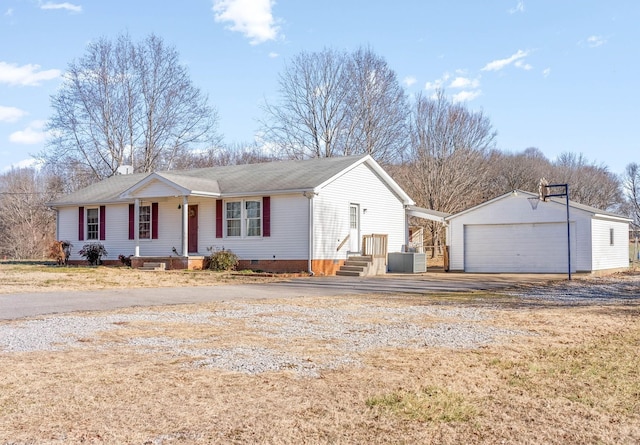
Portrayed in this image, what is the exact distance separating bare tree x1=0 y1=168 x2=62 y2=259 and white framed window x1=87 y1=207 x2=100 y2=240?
19.5m

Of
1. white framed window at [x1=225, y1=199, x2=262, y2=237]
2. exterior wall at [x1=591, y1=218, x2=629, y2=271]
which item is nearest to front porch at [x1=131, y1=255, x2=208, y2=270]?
white framed window at [x1=225, y1=199, x2=262, y2=237]

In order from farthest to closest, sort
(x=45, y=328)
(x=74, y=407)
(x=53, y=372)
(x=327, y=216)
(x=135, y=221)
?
(x=135, y=221)
(x=327, y=216)
(x=45, y=328)
(x=53, y=372)
(x=74, y=407)

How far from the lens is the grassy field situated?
408 centimetres

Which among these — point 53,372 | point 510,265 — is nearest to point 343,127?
point 510,265

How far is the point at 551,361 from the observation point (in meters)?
6.38

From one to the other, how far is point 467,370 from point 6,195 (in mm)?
52448

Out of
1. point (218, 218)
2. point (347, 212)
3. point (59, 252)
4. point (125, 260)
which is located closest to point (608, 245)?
point (347, 212)

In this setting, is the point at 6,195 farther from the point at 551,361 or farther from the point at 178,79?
the point at 551,361

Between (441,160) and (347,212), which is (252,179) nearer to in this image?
(347,212)

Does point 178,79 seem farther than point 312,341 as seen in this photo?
Yes

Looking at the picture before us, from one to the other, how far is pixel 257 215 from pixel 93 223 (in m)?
9.26

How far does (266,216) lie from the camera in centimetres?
2314

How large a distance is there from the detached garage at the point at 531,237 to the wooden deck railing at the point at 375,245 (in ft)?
14.4

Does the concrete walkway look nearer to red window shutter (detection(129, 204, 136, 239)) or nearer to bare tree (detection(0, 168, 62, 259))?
red window shutter (detection(129, 204, 136, 239))
